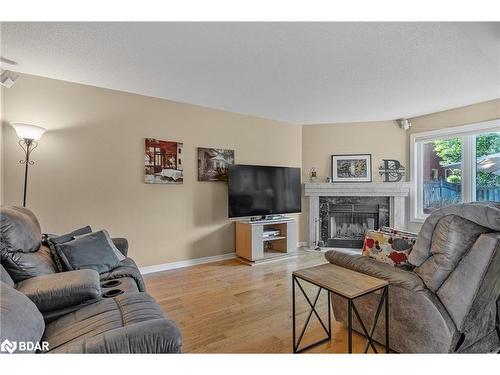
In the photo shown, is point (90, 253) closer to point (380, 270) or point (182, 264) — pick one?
point (182, 264)

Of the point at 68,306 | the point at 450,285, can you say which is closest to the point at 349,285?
the point at 450,285

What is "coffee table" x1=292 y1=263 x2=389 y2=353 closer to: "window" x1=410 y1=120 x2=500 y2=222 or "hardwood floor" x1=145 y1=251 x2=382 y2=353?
"hardwood floor" x1=145 y1=251 x2=382 y2=353

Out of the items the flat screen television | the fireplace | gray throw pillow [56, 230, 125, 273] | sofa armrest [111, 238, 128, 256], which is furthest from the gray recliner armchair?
the fireplace

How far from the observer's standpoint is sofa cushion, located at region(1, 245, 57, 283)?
4.99ft

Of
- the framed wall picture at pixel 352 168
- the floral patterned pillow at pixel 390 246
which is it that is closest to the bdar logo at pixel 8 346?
the floral patterned pillow at pixel 390 246

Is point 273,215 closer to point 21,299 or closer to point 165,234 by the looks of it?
point 165,234

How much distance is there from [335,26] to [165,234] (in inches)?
122

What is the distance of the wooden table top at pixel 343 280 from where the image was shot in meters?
1.34

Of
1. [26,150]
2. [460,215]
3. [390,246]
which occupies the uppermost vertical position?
[26,150]

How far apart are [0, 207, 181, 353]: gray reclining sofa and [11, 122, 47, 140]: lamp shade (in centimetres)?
96

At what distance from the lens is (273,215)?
4.26 metres

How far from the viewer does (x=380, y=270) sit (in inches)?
62.2

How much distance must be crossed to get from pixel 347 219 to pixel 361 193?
0.59 metres
